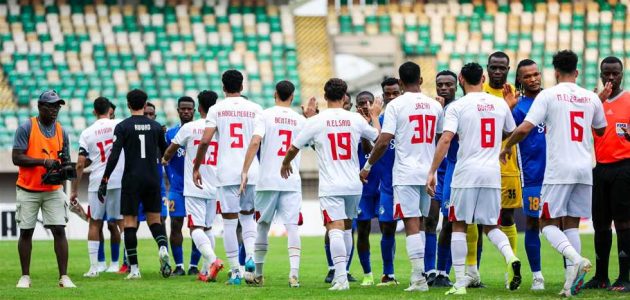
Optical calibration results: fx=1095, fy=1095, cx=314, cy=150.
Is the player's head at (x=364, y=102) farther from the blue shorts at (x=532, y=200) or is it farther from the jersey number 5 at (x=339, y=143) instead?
the blue shorts at (x=532, y=200)

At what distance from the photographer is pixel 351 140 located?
1223cm

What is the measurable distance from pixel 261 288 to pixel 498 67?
367 centimetres

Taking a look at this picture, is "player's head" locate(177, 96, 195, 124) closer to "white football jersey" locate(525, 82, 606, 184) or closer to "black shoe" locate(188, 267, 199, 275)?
"black shoe" locate(188, 267, 199, 275)

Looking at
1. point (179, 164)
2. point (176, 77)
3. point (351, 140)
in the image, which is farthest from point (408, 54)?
point (351, 140)

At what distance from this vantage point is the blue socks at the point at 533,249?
1202 cm

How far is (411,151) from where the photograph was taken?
39.3ft

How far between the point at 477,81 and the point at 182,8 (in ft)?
96.0

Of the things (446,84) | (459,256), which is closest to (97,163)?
(446,84)

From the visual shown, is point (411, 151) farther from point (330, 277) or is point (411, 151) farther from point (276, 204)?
point (330, 277)

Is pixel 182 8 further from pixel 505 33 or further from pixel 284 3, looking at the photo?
pixel 505 33

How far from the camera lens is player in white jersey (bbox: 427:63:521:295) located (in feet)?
36.8

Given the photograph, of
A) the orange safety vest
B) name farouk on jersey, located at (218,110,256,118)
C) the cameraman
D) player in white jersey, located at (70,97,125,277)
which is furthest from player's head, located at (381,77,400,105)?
player in white jersey, located at (70,97,125,277)

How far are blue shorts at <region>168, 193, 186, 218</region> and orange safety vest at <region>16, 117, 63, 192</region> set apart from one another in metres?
2.83

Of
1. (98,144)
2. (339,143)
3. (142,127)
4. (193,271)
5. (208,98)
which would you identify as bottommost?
(193,271)
